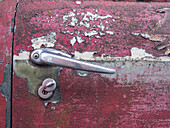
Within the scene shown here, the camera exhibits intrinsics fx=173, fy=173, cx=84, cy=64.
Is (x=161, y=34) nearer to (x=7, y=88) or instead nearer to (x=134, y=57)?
(x=134, y=57)

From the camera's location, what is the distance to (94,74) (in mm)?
856

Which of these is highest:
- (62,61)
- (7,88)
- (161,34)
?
(161,34)

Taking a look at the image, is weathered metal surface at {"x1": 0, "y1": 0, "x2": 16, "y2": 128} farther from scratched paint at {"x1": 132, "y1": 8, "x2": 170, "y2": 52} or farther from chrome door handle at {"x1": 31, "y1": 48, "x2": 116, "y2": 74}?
scratched paint at {"x1": 132, "y1": 8, "x2": 170, "y2": 52}

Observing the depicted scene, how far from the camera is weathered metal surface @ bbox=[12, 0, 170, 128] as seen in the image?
818 mm

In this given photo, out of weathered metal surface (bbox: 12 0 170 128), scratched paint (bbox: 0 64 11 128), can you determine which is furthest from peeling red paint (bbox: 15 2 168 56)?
scratched paint (bbox: 0 64 11 128)

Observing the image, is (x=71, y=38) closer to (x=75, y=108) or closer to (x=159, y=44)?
(x=75, y=108)

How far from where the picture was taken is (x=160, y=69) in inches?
35.0

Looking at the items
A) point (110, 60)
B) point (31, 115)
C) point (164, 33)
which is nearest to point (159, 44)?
point (164, 33)

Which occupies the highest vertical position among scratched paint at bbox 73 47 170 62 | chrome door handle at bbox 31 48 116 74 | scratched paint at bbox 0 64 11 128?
scratched paint at bbox 73 47 170 62

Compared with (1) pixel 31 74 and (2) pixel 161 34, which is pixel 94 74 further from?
(2) pixel 161 34

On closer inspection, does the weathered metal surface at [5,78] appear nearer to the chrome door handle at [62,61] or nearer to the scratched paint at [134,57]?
the chrome door handle at [62,61]

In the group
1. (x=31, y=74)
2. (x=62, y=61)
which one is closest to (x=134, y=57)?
(x=62, y=61)

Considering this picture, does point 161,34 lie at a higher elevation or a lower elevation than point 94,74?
higher

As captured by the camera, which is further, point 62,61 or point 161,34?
point 161,34
